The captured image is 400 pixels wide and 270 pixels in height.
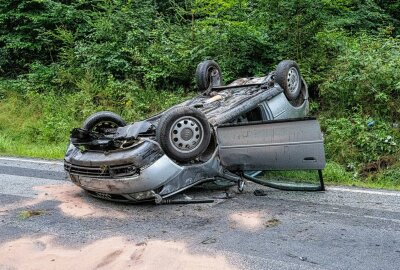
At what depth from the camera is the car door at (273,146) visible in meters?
4.79

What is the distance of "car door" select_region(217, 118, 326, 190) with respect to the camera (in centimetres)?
479

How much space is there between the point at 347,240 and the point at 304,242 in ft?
1.19

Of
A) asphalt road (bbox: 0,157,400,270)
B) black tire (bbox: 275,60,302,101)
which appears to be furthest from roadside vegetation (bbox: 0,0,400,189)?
asphalt road (bbox: 0,157,400,270)

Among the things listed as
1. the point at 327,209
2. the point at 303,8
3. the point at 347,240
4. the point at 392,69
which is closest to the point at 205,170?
the point at 327,209

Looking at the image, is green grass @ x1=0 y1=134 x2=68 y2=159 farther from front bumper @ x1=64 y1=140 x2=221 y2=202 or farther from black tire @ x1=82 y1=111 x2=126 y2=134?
front bumper @ x1=64 y1=140 x2=221 y2=202

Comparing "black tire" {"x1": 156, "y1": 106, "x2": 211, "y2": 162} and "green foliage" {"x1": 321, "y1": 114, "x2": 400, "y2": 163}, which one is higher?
"black tire" {"x1": 156, "y1": 106, "x2": 211, "y2": 162}

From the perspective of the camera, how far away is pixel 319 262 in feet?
10.7

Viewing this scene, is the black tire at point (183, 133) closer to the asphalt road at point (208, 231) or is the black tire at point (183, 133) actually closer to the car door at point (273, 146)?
the car door at point (273, 146)

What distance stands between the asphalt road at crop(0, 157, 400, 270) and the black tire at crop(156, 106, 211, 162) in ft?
1.87

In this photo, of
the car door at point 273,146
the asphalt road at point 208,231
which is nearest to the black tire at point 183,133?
the car door at point 273,146

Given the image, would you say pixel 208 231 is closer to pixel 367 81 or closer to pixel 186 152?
pixel 186 152

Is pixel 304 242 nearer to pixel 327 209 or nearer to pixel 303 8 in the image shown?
pixel 327 209

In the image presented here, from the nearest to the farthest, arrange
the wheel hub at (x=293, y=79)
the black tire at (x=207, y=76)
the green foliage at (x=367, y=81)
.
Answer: the wheel hub at (x=293, y=79)
the black tire at (x=207, y=76)
the green foliage at (x=367, y=81)

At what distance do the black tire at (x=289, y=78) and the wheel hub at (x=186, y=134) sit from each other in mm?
1723
